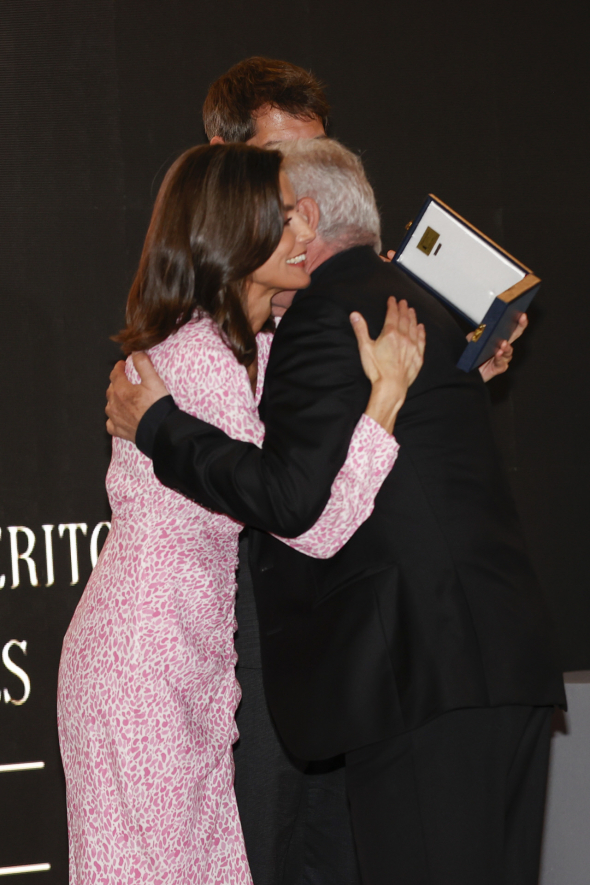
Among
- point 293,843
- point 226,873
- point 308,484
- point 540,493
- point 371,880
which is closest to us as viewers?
point 308,484

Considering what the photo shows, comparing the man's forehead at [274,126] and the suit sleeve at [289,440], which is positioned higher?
the man's forehead at [274,126]

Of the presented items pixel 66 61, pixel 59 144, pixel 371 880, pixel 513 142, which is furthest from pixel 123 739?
pixel 513 142

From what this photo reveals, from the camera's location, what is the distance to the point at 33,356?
9.07ft

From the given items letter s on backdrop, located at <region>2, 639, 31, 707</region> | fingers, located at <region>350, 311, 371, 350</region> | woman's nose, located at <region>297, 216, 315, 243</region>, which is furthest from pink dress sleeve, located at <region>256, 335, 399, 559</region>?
letter s on backdrop, located at <region>2, 639, 31, 707</region>

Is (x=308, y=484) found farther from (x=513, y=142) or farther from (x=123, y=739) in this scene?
(x=513, y=142)

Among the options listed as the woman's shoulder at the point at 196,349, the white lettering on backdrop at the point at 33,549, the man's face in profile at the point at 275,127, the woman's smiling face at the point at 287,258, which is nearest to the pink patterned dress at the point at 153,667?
the woman's shoulder at the point at 196,349

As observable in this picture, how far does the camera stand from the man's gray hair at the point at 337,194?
158cm

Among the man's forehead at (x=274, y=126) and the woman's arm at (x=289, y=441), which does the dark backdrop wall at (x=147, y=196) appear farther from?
the woman's arm at (x=289, y=441)

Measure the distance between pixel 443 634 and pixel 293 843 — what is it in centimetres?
94

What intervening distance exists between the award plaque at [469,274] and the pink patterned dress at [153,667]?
1.43 ft

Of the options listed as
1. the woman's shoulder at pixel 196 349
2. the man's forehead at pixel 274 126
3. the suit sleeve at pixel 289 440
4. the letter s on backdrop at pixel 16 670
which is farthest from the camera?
the letter s on backdrop at pixel 16 670

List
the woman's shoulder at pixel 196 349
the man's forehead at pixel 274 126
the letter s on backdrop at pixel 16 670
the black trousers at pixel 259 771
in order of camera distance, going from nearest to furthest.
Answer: the woman's shoulder at pixel 196 349 < the black trousers at pixel 259 771 < the man's forehead at pixel 274 126 < the letter s on backdrop at pixel 16 670

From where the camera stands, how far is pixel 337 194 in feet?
5.20

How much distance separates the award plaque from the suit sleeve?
0.26 m
